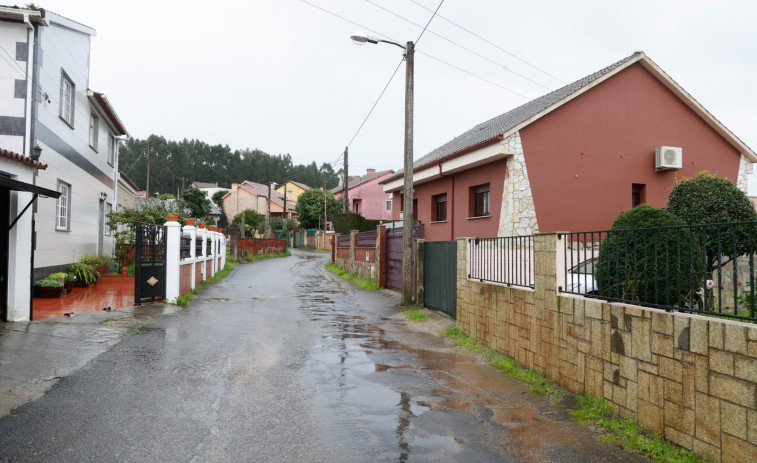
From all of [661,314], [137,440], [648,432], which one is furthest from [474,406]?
[137,440]

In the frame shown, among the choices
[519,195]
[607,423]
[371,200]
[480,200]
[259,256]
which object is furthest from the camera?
[371,200]

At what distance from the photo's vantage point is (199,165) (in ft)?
300

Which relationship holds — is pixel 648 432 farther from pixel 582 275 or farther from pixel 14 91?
pixel 14 91

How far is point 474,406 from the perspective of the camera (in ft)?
17.1

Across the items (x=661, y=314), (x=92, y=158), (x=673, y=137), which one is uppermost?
(x=673, y=137)

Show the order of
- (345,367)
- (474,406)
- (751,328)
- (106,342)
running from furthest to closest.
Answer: (106,342)
(345,367)
(474,406)
(751,328)

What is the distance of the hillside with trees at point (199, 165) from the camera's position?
83875mm

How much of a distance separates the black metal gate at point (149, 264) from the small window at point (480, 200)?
1005 centimetres

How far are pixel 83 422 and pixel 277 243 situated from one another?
37.4 metres

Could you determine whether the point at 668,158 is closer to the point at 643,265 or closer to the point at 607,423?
the point at 643,265

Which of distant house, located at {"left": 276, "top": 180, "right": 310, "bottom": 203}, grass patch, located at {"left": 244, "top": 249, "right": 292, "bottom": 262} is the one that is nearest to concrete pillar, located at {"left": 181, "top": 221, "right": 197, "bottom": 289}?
grass patch, located at {"left": 244, "top": 249, "right": 292, "bottom": 262}

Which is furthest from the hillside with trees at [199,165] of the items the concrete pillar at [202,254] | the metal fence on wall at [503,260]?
the metal fence on wall at [503,260]

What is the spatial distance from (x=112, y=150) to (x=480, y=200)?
1365cm

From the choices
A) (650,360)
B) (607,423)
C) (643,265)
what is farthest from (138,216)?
(650,360)
